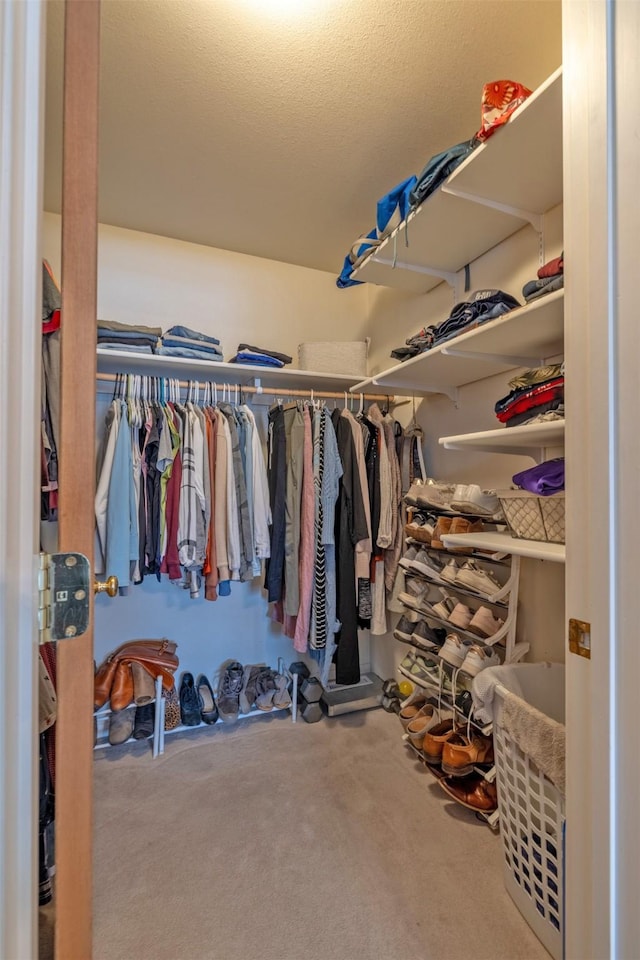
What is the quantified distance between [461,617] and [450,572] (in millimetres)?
183

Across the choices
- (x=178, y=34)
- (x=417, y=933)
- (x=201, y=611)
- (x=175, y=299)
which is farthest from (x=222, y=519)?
(x=178, y=34)

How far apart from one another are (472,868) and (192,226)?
2.97 metres

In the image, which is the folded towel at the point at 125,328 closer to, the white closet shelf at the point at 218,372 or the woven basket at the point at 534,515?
the white closet shelf at the point at 218,372

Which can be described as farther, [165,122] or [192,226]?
[192,226]

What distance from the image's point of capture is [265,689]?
2277mm

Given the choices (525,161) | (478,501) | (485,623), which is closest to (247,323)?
(525,161)

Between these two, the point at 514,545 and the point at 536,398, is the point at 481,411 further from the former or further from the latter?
the point at 514,545

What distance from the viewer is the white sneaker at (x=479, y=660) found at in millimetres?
1588

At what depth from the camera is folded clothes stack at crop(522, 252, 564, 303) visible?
3.78 ft

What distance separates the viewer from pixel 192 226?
7.24 ft

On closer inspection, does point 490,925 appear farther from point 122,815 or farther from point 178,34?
point 178,34

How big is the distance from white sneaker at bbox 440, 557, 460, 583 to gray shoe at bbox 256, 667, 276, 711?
1166 millimetres

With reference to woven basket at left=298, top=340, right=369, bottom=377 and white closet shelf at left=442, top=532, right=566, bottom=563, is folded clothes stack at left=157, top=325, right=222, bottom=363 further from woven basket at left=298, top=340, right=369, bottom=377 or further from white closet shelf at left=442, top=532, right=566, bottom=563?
white closet shelf at left=442, top=532, right=566, bottom=563

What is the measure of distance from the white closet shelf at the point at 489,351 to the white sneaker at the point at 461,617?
100 cm
